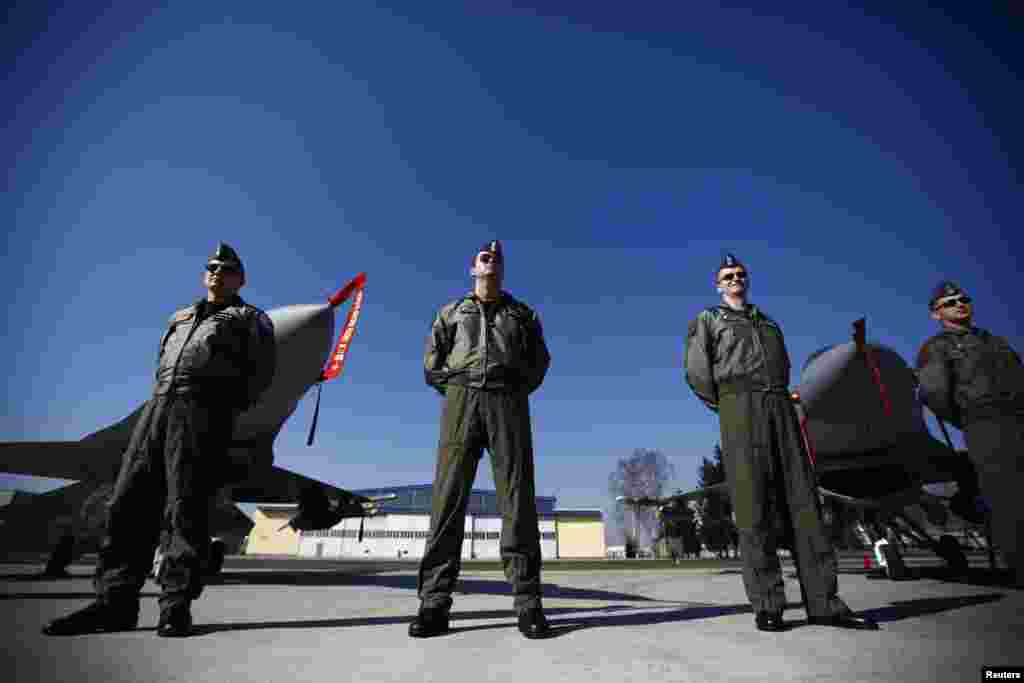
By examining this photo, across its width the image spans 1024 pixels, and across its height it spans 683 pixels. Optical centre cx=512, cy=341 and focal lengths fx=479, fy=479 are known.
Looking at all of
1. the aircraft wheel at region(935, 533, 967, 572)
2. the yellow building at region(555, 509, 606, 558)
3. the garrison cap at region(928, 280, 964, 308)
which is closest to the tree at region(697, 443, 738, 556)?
the yellow building at region(555, 509, 606, 558)

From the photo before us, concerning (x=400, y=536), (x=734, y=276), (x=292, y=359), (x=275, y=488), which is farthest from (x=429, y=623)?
(x=400, y=536)

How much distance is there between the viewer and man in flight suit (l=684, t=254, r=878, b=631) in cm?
238

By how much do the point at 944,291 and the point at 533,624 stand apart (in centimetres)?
373

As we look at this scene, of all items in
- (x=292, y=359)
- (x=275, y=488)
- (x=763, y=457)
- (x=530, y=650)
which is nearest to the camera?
(x=530, y=650)

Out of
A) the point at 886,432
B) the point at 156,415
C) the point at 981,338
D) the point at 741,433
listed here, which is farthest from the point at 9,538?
the point at 886,432

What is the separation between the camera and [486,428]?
2637 millimetres

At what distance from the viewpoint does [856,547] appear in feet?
134

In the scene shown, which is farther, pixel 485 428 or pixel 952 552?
pixel 952 552

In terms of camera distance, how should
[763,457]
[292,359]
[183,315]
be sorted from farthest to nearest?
[292,359] → [183,315] → [763,457]

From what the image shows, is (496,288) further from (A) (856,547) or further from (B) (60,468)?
(A) (856,547)

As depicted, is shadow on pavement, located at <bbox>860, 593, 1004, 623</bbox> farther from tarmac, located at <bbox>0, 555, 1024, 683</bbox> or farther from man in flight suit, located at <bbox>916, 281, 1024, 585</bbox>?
man in flight suit, located at <bbox>916, 281, 1024, 585</bbox>

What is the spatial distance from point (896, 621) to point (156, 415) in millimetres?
4038

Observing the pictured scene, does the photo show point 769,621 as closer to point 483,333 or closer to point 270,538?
point 483,333

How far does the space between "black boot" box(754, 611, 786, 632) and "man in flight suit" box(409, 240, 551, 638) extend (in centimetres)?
102
